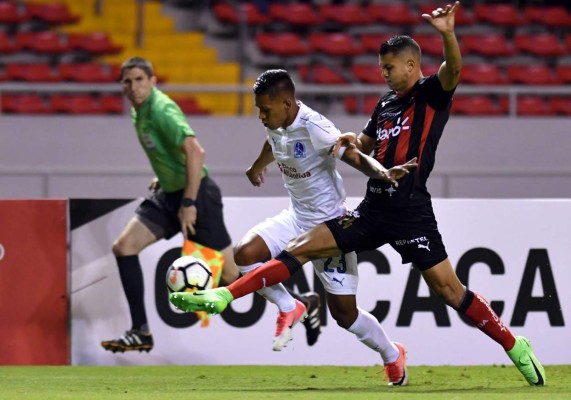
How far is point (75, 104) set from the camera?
15.7 meters

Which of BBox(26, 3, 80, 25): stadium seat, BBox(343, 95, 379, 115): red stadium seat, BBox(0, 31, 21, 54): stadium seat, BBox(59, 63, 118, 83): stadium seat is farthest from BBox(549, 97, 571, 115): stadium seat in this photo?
BBox(0, 31, 21, 54): stadium seat

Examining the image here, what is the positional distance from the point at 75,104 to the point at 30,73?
127cm

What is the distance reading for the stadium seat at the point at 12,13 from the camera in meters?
17.1

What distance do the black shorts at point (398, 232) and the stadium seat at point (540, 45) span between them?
11.5 m

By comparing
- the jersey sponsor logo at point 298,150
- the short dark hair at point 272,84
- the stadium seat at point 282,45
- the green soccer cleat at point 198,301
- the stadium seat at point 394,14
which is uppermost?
the stadium seat at point 394,14

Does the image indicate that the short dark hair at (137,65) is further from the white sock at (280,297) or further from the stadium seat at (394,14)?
the stadium seat at (394,14)

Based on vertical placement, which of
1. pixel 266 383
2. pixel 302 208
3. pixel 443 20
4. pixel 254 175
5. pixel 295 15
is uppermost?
pixel 295 15

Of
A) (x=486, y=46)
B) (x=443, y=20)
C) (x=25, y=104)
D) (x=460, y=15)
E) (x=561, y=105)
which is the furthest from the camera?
(x=460, y=15)

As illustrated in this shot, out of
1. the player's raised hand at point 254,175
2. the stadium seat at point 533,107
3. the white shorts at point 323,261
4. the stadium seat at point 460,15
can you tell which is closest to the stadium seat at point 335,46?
the stadium seat at point 460,15

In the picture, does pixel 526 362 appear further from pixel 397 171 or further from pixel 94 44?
pixel 94 44

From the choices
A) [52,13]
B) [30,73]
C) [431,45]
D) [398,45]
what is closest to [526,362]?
[398,45]

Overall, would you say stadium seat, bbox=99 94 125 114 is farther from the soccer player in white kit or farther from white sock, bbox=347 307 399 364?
white sock, bbox=347 307 399 364

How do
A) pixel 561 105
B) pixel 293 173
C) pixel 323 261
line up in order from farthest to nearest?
pixel 561 105 < pixel 323 261 < pixel 293 173

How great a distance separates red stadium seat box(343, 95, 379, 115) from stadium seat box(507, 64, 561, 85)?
111 inches
